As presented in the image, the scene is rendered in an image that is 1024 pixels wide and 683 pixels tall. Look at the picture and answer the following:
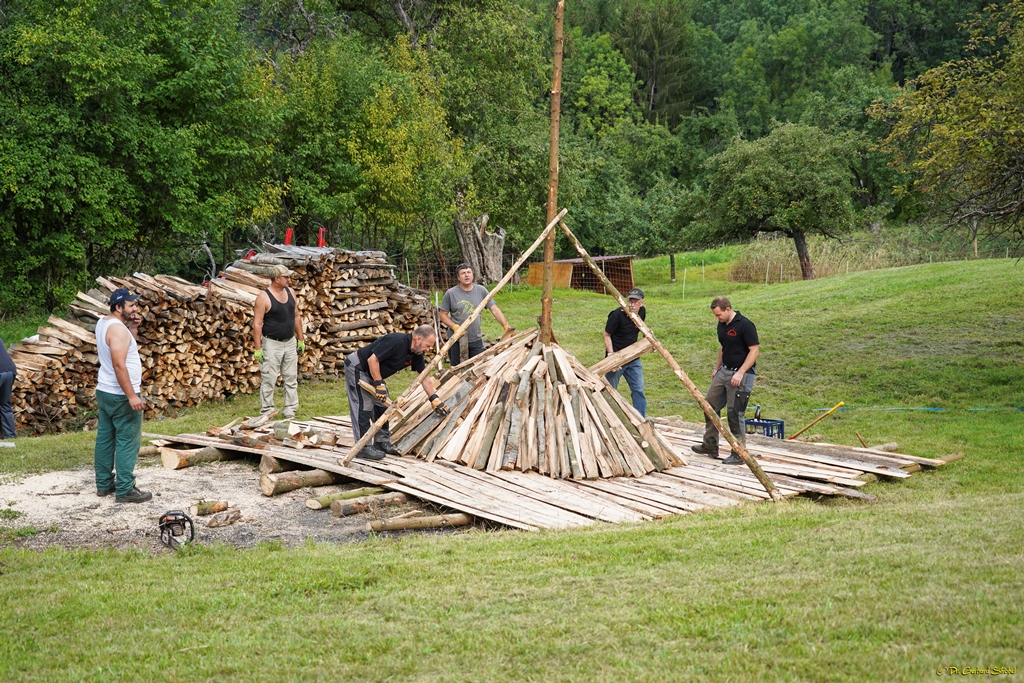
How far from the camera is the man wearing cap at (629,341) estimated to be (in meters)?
11.1

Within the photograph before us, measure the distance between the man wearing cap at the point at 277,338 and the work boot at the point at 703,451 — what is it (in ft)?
15.1

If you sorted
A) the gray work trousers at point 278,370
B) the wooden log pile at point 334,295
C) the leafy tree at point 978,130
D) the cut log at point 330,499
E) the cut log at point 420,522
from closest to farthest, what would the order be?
1. the cut log at point 420,522
2. the cut log at point 330,499
3. the gray work trousers at point 278,370
4. the leafy tree at point 978,130
5. the wooden log pile at point 334,295

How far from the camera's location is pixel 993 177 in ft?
48.0

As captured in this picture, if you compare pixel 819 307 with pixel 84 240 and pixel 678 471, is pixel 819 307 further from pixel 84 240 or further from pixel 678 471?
pixel 84 240

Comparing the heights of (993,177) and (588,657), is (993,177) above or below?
above

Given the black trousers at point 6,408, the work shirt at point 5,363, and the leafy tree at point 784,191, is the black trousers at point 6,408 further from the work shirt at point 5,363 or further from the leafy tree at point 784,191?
the leafy tree at point 784,191

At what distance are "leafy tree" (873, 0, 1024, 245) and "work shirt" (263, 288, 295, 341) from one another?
401 inches

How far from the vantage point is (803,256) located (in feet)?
104

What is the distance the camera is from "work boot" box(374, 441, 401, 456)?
366 inches

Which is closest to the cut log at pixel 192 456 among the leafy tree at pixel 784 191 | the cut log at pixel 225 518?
the cut log at pixel 225 518

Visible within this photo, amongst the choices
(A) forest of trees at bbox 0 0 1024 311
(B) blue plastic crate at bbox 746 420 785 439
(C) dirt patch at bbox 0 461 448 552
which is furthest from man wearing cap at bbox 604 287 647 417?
(A) forest of trees at bbox 0 0 1024 311

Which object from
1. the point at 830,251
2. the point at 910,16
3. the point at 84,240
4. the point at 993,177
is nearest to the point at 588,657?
the point at 993,177

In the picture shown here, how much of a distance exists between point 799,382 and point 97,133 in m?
14.1

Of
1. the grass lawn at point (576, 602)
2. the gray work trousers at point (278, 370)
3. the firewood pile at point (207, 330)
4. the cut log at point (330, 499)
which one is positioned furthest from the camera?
the firewood pile at point (207, 330)
